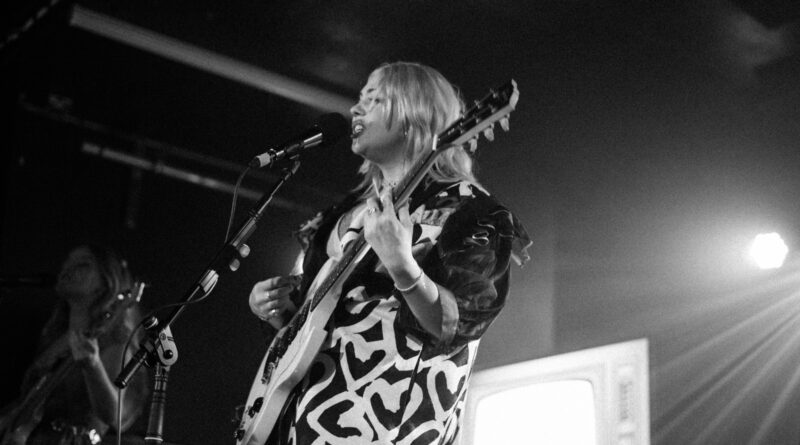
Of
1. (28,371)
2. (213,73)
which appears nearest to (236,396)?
(28,371)

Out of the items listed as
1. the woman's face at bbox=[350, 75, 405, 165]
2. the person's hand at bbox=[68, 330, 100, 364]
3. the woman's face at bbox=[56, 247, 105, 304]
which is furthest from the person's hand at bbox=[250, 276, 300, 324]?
the woman's face at bbox=[56, 247, 105, 304]

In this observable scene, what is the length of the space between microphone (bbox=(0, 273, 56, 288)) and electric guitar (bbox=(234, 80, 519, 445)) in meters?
1.28

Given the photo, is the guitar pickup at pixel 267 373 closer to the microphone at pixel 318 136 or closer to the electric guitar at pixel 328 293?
the electric guitar at pixel 328 293

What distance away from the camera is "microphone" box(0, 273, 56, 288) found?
3131 mm

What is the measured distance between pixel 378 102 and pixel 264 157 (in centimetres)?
33

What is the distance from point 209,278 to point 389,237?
2.17 ft

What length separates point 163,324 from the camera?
225cm

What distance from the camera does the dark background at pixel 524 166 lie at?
3377 mm

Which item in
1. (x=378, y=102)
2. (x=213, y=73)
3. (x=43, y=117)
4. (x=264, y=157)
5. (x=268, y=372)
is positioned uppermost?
(x=213, y=73)

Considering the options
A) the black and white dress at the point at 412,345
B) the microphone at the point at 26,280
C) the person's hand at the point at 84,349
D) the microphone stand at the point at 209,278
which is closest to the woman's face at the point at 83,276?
the person's hand at the point at 84,349

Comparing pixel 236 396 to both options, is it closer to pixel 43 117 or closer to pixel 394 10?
pixel 43 117

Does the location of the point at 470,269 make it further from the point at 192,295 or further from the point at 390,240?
the point at 192,295

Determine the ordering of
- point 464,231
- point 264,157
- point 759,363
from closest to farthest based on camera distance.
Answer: point 464,231 < point 264,157 < point 759,363

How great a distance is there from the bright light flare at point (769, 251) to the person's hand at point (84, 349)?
2660 millimetres
